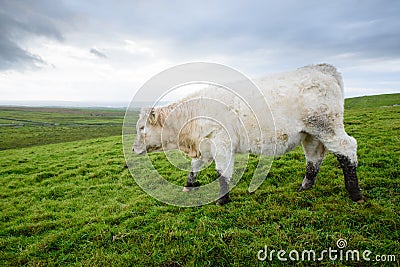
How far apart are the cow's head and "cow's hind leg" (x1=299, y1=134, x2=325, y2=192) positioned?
3.52 m

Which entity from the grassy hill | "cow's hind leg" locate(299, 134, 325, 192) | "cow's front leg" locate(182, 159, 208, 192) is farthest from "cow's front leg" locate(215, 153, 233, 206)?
the grassy hill

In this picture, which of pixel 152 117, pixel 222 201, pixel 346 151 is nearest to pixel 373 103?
pixel 346 151

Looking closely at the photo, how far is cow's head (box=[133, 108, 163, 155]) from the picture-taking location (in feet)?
18.8

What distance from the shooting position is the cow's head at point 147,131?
18.8ft

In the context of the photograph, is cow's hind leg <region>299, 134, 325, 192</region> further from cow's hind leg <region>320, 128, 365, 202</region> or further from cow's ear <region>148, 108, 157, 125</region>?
cow's ear <region>148, 108, 157, 125</region>

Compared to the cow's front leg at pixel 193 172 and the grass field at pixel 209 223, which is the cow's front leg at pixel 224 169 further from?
the cow's front leg at pixel 193 172

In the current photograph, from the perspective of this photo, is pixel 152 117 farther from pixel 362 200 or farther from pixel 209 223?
pixel 362 200

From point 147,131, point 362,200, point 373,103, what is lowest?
point 362,200

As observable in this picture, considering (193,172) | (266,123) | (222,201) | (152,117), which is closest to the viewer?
(266,123)

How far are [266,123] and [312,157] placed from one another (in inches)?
72.3

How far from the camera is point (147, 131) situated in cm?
580

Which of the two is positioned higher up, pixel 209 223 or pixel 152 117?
pixel 152 117

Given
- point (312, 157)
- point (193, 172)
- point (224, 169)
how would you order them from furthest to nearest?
point (193, 172), point (312, 157), point (224, 169)

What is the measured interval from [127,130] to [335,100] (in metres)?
4.63
